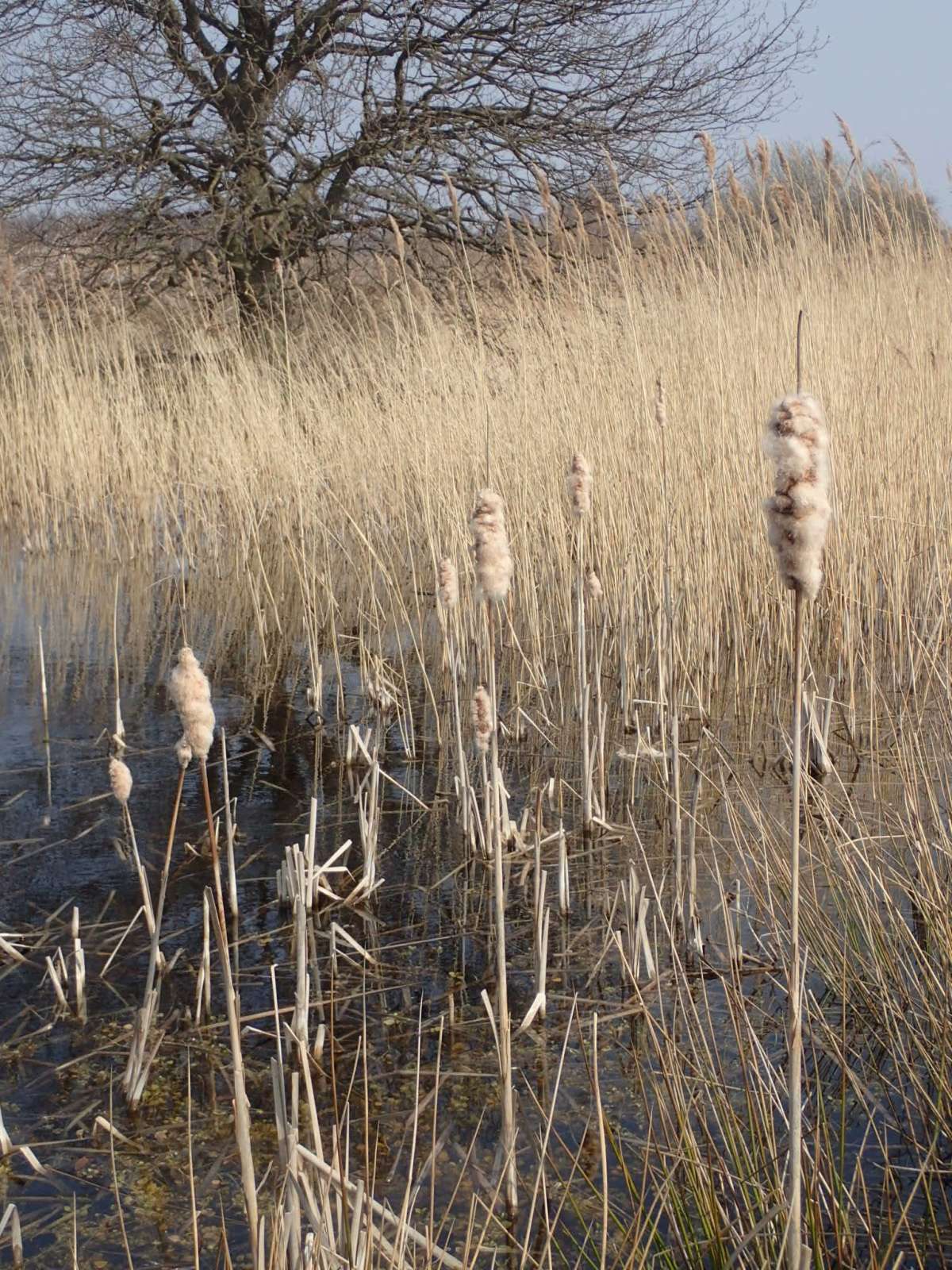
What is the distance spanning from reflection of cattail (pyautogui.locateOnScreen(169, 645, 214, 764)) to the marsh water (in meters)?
0.54

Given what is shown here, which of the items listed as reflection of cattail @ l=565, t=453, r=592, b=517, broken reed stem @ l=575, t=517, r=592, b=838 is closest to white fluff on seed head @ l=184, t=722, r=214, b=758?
reflection of cattail @ l=565, t=453, r=592, b=517

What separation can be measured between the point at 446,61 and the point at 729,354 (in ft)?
22.8

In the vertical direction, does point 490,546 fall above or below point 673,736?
above

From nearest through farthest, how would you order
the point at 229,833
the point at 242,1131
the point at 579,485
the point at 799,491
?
the point at 799,491, the point at 242,1131, the point at 229,833, the point at 579,485

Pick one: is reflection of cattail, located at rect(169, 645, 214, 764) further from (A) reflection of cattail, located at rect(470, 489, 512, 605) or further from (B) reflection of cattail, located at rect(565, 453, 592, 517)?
(B) reflection of cattail, located at rect(565, 453, 592, 517)

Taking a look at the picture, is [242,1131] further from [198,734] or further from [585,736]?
[585,736]

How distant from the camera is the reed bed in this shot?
176 cm

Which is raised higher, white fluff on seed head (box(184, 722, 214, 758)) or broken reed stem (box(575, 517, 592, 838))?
white fluff on seed head (box(184, 722, 214, 758))

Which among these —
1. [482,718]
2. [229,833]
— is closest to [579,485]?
[482,718]

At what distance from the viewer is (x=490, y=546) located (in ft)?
5.10

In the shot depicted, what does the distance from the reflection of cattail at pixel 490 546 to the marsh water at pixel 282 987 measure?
644mm

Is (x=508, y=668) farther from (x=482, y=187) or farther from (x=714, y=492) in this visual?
(x=482, y=187)

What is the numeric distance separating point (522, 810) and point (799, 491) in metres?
2.57

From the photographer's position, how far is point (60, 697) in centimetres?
481
